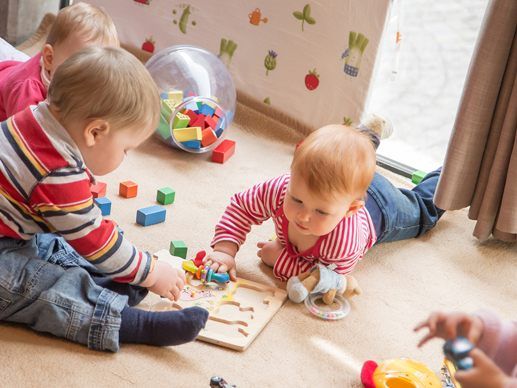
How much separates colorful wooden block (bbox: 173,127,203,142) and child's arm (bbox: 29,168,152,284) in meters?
0.80

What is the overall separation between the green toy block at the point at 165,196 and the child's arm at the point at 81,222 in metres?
0.51

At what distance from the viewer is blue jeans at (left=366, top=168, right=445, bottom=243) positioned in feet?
5.68

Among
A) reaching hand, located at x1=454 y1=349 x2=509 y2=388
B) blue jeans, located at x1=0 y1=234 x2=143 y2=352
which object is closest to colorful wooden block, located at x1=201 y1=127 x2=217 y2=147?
blue jeans, located at x1=0 y1=234 x2=143 y2=352

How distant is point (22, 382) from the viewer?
3.88ft

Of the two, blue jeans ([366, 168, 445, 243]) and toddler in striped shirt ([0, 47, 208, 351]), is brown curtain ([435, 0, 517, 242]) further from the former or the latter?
toddler in striped shirt ([0, 47, 208, 351])

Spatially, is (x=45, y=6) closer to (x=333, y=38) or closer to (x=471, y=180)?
(x=333, y=38)

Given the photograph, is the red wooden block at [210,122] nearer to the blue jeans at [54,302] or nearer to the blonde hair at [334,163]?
the blonde hair at [334,163]

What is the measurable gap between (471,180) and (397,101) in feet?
3.89

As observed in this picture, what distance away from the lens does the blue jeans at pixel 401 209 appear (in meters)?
1.73

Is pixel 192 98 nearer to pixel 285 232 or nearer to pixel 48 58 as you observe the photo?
pixel 48 58

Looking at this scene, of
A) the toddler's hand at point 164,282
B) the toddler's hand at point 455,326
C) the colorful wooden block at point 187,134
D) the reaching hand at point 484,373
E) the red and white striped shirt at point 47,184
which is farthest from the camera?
the colorful wooden block at point 187,134

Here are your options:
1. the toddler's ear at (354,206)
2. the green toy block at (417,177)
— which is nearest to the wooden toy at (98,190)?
the toddler's ear at (354,206)

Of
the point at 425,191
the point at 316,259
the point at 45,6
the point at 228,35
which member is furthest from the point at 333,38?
the point at 45,6

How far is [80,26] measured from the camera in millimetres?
1707
